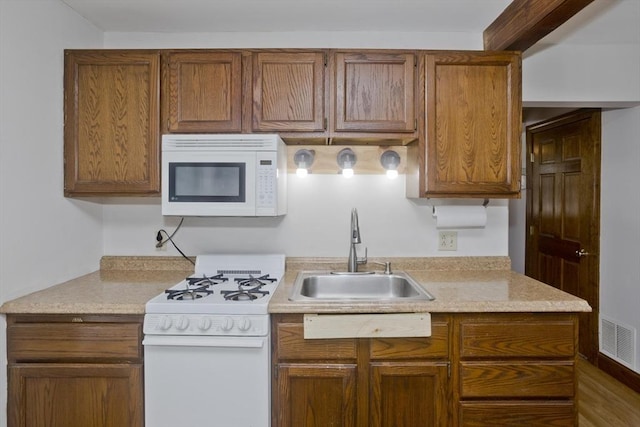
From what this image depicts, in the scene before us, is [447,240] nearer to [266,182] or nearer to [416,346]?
[416,346]

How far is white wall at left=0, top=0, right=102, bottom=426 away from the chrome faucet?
4.95 feet

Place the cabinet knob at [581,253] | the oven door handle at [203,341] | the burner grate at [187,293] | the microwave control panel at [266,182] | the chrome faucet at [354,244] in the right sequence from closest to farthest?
the oven door handle at [203,341], the burner grate at [187,293], the microwave control panel at [266,182], the chrome faucet at [354,244], the cabinet knob at [581,253]

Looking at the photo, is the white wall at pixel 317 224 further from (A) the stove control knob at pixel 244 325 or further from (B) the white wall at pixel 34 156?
(A) the stove control knob at pixel 244 325

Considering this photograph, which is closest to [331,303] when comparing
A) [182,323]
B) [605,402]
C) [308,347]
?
[308,347]

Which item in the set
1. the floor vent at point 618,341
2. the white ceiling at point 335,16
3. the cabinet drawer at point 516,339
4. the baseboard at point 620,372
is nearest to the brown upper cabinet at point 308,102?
the white ceiling at point 335,16

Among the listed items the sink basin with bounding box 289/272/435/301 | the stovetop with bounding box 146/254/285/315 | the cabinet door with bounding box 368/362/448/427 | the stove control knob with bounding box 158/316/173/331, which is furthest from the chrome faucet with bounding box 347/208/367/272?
the stove control knob with bounding box 158/316/173/331

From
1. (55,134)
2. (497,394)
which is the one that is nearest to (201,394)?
(497,394)

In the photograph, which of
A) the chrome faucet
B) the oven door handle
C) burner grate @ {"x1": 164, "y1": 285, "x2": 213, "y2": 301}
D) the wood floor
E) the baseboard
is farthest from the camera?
the baseboard

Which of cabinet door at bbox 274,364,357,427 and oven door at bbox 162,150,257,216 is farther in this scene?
oven door at bbox 162,150,257,216

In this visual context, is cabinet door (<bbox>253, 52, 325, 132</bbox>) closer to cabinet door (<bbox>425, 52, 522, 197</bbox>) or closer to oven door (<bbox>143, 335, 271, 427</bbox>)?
cabinet door (<bbox>425, 52, 522, 197</bbox>)

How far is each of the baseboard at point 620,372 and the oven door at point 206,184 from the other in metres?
2.81

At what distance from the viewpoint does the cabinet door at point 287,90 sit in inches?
76.1

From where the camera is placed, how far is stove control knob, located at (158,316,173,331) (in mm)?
1542

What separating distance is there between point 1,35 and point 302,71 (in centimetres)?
129
